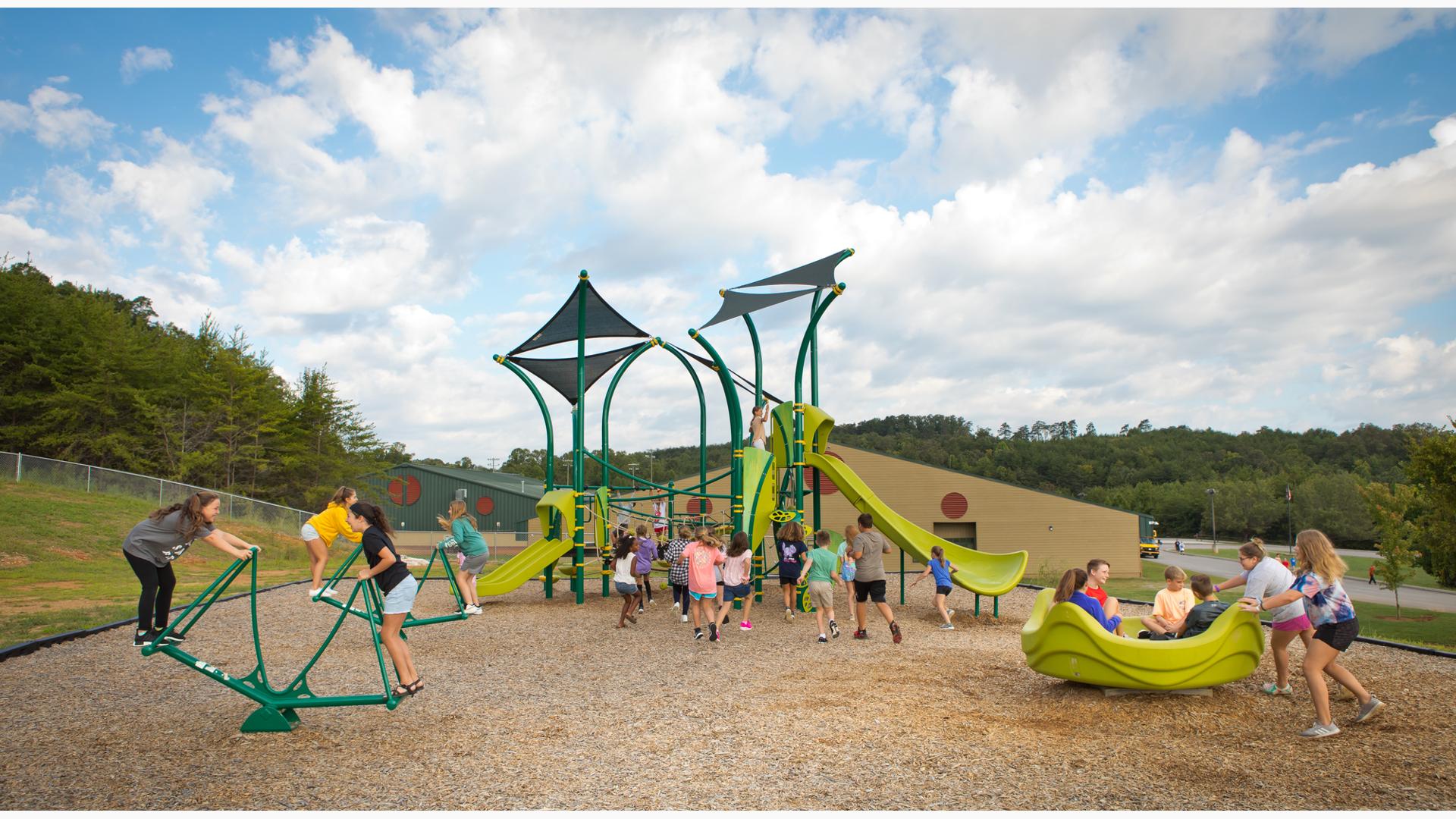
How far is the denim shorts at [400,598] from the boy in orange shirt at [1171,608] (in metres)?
6.81

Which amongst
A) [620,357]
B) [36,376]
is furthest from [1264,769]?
[36,376]

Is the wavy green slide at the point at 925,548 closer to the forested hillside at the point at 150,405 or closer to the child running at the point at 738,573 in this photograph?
the child running at the point at 738,573

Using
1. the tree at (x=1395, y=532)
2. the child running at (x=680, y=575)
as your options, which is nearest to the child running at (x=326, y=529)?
the child running at (x=680, y=575)

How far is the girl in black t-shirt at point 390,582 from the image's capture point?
5805 mm

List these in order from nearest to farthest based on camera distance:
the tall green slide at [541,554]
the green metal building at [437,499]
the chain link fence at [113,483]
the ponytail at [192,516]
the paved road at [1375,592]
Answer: the ponytail at [192,516], the tall green slide at [541,554], the chain link fence at [113,483], the paved road at [1375,592], the green metal building at [437,499]

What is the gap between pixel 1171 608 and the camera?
315 inches

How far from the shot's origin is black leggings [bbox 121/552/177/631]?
5.96 metres

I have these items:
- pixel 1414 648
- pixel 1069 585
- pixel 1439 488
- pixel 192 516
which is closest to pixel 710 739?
pixel 1069 585

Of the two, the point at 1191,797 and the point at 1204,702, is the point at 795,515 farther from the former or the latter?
the point at 1191,797

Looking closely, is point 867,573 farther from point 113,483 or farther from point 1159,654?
point 113,483

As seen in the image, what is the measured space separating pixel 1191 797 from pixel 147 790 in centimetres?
595

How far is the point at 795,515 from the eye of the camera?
44.5 ft

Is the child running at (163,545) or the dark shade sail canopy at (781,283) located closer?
the child running at (163,545)

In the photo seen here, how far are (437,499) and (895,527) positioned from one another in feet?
127
